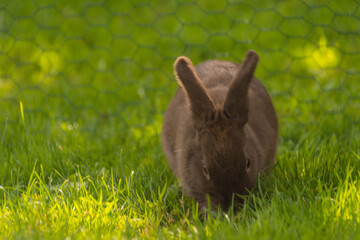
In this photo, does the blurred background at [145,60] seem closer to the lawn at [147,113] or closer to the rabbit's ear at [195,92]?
the lawn at [147,113]

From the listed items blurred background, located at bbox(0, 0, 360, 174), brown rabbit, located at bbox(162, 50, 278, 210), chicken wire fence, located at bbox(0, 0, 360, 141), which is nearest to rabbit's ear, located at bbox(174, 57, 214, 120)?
brown rabbit, located at bbox(162, 50, 278, 210)

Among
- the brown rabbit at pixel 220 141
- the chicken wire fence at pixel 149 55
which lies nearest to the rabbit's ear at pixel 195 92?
the brown rabbit at pixel 220 141

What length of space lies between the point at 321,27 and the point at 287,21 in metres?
0.38

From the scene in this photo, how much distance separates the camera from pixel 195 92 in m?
2.29

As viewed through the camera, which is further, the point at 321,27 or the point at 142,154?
the point at 321,27

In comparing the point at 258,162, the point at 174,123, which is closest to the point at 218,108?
the point at 258,162

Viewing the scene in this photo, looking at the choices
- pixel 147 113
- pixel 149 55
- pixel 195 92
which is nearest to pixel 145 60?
pixel 149 55

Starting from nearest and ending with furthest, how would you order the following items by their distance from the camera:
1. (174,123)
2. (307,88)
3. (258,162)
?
(258,162) → (174,123) → (307,88)

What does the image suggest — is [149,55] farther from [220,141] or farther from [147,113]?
[220,141]

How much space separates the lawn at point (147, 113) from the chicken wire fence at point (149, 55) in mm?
10

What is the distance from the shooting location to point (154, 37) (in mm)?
4219

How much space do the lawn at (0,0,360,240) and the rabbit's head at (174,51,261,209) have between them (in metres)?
0.09

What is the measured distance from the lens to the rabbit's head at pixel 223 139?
2.16 m

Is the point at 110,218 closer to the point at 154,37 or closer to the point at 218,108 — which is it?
the point at 218,108
